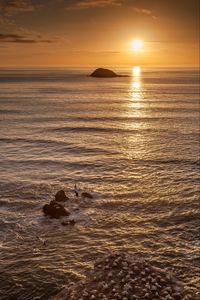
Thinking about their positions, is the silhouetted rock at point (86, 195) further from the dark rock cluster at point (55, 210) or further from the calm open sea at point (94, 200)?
the dark rock cluster at point (55, 210)

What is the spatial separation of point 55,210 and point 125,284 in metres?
12.0

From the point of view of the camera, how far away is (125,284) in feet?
63.9

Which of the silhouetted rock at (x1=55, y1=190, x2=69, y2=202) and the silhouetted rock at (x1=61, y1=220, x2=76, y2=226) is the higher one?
the silhouetted rock at (x1=55, y1=190, x2=69, y2=202)

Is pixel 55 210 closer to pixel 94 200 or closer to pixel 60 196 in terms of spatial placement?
pixel 60 196

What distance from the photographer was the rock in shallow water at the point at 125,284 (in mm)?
18750

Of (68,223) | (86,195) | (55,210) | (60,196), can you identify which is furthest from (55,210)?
(86,195)

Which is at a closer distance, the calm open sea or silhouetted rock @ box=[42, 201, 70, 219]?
the calm open sea

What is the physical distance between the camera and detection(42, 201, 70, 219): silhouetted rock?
30.2 m

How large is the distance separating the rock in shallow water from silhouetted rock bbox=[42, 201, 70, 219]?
8292 millimetres

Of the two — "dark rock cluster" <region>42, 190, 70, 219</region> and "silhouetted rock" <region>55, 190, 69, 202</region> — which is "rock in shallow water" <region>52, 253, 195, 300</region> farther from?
"silhouetted rock" <region>55, 190, 69, 202</region>

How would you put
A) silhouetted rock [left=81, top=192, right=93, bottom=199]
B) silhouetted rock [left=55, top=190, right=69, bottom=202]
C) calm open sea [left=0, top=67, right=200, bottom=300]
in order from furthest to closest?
silhouetted rock [left=81, top=192, right=93, bottom=199] → silhouetted rock [left=55, top=190, right=69, bottom=202] → calm open sea [left=0, top=67, right=200, bottom=300]

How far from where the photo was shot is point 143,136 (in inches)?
2429

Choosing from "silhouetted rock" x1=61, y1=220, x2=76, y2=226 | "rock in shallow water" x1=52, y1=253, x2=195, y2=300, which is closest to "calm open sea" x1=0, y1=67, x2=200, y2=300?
"silhouetted rock" x1=61, y1=220, x2=76, y2=226

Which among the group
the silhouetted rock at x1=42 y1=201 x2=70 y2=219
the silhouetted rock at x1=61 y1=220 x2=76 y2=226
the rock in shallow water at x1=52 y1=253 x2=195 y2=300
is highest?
the silhouetted rock at x1=42 y1=201 x2=70 y2=219
